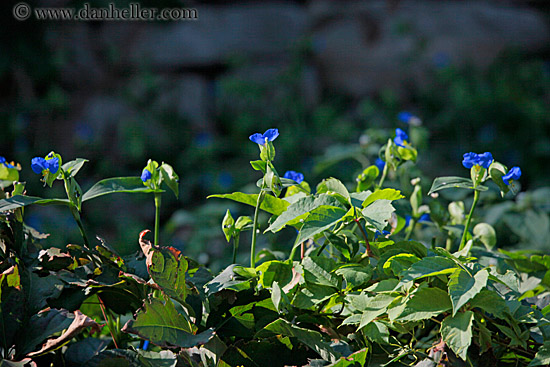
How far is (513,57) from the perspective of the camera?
4621mm

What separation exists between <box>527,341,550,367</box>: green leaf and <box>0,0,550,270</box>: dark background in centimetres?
242

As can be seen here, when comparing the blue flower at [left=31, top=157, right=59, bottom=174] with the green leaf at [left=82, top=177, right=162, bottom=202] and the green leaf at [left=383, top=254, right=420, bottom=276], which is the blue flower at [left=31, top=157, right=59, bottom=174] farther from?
the green leaf at [left=383, top=254, right=420, bottom=276]

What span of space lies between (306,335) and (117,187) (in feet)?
1.01

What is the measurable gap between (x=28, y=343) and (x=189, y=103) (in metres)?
3.98

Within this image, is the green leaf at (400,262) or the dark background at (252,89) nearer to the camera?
the green leaf at (400,262)

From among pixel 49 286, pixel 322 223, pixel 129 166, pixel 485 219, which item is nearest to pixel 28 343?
pixel 49 286

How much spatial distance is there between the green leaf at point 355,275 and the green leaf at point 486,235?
1.01 ft

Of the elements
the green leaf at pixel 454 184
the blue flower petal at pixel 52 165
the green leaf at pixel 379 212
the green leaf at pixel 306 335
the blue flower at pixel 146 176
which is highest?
the blue flower petal at pixel 52 165

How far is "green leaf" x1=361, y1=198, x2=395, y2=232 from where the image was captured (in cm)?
62

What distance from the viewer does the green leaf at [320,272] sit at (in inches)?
26.0

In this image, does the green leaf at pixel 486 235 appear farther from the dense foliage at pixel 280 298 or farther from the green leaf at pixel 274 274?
the green leaf at pixel 274 274

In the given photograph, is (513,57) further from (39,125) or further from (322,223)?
(322,223)

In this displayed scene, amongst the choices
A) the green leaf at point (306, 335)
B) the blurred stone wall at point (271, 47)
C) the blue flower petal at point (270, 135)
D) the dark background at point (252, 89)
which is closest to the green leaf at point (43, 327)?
the green leaf at point (306, 335)

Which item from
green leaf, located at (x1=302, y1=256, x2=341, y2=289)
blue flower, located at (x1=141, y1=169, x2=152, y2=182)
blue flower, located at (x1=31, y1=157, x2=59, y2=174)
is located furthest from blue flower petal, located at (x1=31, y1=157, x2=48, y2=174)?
green leaf, located at (x1=302, y1=256, x2=341, y2=289)
